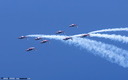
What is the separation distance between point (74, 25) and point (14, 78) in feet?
54.2

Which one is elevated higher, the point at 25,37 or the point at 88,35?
the point at 25,37

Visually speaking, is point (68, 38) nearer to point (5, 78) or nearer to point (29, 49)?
point (29, 49)

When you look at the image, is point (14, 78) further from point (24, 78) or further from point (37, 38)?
point (37, 38)

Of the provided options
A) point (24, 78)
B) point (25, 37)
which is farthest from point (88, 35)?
point (24, 78)

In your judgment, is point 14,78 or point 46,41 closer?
point 46,41

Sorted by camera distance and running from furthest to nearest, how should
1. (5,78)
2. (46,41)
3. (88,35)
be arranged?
(5,78), (46,41), (88,35)

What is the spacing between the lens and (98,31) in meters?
49.7

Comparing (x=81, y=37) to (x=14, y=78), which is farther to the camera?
(x=14, y=78)

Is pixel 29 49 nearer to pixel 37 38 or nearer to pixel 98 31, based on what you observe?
pixel 37 38

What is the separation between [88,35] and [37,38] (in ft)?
26.7

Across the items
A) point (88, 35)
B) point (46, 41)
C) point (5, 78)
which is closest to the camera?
point (88, 35)

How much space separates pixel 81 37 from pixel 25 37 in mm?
8922

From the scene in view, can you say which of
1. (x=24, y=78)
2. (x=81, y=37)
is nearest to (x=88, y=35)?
(x=81, y=37)

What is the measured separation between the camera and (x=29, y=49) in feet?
175
